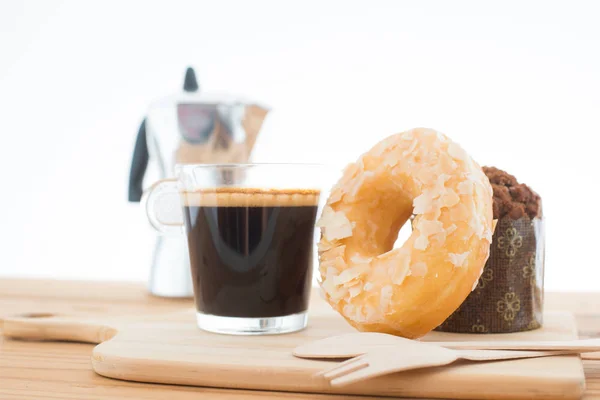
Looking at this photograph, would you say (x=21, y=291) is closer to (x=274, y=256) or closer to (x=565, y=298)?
(x=274, y=256)

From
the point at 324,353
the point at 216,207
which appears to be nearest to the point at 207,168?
the point at 216,207

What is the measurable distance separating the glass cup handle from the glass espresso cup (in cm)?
25

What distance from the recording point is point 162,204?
1065mm

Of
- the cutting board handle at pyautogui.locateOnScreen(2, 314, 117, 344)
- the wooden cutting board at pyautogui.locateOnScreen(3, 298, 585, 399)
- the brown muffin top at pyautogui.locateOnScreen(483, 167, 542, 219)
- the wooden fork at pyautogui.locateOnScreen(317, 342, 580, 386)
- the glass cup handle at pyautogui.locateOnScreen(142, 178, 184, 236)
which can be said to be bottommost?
the cutting board handle at pyautogui.locateOnScreen(2, 314, 117, 344)

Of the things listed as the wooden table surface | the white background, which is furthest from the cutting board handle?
the white background

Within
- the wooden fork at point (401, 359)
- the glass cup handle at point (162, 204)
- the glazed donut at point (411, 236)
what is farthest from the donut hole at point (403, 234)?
the glass cup handle at point (162, 204)

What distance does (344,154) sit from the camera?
2.20 m

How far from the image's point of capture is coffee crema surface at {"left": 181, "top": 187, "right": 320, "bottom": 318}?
2.57 feet

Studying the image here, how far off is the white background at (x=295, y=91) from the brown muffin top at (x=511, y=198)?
115 cm

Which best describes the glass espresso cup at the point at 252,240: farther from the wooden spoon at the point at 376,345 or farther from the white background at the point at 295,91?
the white background at the point at 295,91

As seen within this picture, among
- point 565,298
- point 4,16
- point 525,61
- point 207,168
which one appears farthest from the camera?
point 4,16

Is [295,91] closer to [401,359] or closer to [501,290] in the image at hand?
[501,290]

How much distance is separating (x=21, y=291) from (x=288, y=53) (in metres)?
1.25

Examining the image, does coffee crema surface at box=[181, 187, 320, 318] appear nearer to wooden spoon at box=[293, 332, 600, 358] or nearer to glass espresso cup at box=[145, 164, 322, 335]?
glass espresso cup at box=[145, 164, 322, 335]
